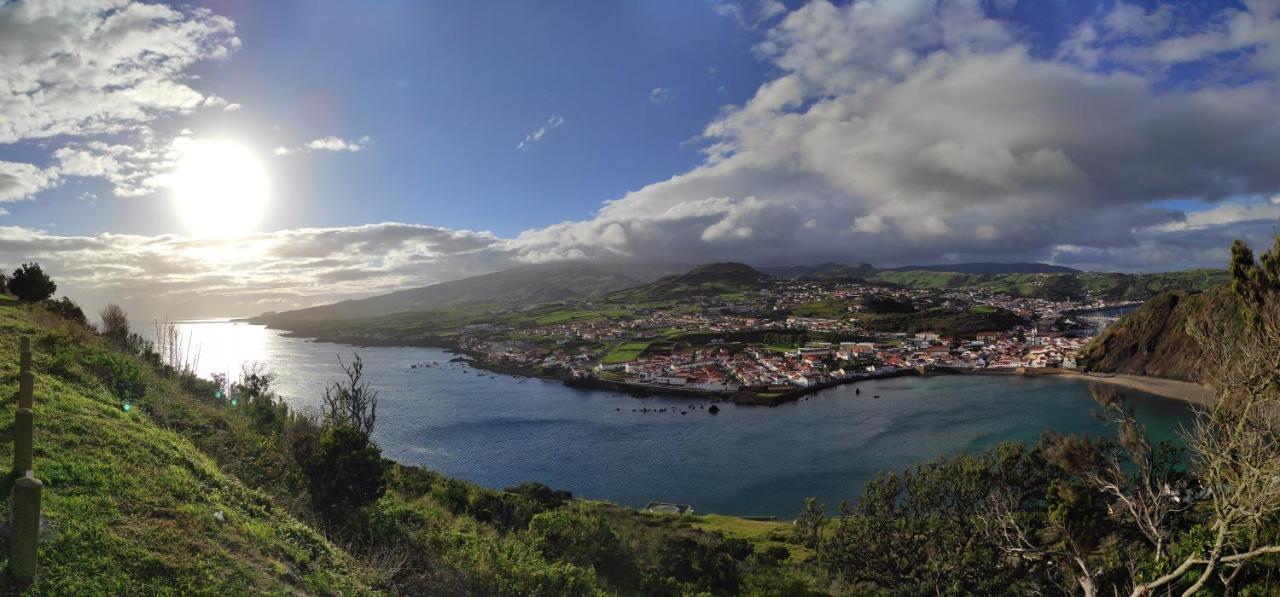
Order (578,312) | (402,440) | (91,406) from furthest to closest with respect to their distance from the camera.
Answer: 1. (578,312)
2. (402,440)
3. (91,406)

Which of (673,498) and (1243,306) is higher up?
(1243,306)

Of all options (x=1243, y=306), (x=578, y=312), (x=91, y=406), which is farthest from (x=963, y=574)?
(x=578, y=312)

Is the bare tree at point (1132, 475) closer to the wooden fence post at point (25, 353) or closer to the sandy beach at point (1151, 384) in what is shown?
the wooden fence post at point (25, 353)

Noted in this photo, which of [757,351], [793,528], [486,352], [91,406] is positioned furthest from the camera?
[486,352]

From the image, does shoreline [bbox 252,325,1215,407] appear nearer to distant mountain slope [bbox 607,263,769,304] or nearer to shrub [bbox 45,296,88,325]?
shrub [bbox 45,296,88,325]

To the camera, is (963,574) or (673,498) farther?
(673,498)

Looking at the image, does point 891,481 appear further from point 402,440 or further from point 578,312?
point 578,312
